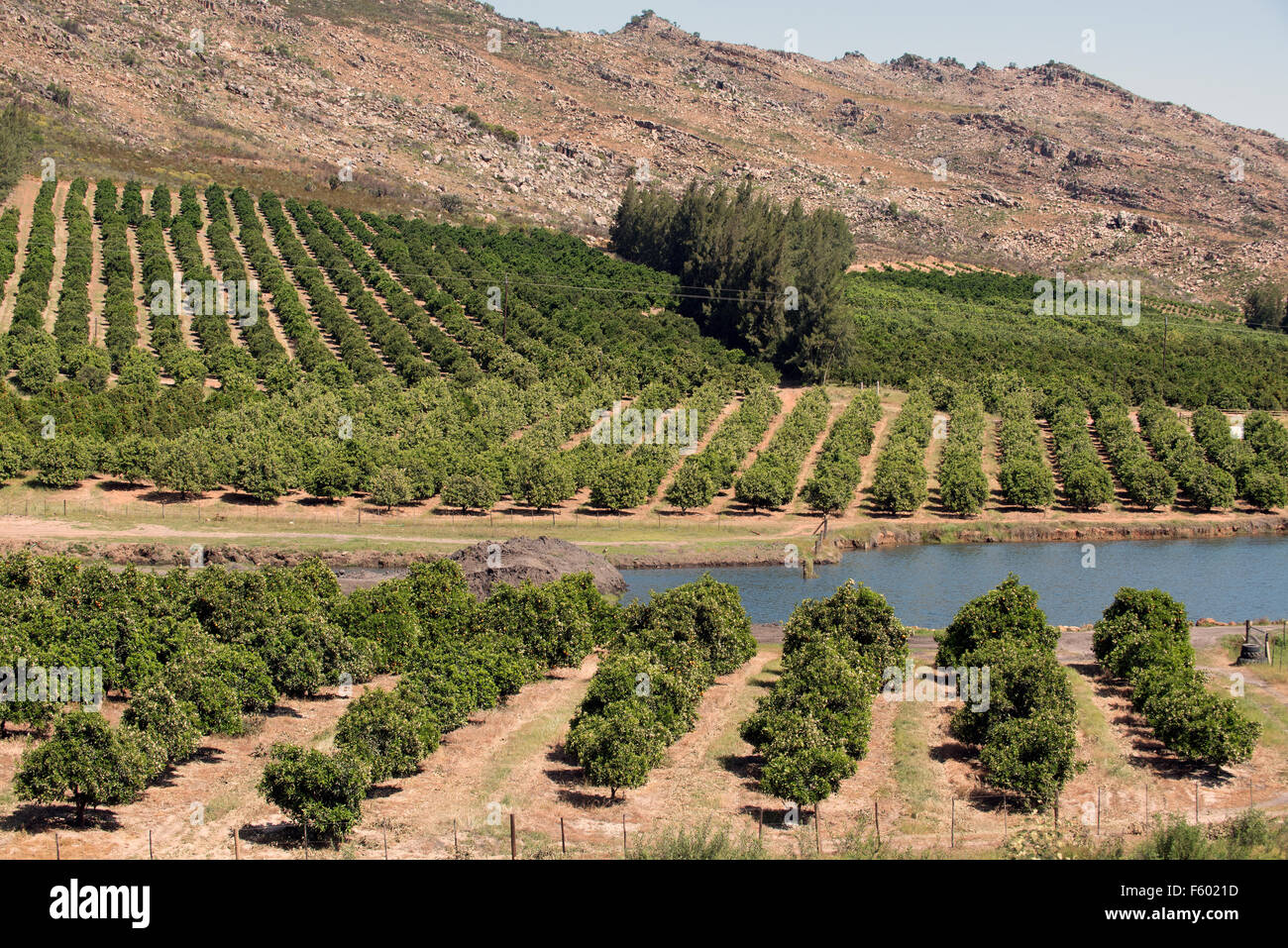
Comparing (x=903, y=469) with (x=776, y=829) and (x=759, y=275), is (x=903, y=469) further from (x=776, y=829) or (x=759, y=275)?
(x=776, y=829)

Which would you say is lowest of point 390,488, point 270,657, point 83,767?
point 270,657

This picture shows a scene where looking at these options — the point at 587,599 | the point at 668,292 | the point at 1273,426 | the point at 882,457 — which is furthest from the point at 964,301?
the point at 587,599

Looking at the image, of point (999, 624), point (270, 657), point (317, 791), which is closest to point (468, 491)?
point (270, 657)

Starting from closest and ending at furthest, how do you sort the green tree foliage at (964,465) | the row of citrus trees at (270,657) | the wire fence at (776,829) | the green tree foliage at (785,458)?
the wire fence at (776,829)
the row of citrus trees at (270,657)
the green tree foliage at (785,458)
the green tree foliage at (964,465)

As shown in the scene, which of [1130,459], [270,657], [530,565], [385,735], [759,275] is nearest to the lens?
[385,735]

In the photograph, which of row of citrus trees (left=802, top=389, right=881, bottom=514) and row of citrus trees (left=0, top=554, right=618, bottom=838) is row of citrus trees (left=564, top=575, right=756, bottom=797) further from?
row of citrus trees (left=802, top=389, right=881, bottom=514)

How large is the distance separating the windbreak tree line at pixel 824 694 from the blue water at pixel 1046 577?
13.3 meters

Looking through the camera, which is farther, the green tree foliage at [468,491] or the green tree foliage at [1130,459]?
the green tree foliage at [1130,459]

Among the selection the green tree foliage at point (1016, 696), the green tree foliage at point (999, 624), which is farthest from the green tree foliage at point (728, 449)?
the green tree foliage at point (999, 624)

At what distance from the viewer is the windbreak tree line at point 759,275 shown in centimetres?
13062

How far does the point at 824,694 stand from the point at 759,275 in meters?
96.9

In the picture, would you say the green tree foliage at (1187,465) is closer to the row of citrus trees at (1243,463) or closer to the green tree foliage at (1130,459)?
the green tree foliage at (1130,459)

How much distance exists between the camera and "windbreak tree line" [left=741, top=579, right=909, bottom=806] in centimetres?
4138

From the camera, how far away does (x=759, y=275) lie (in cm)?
13938
